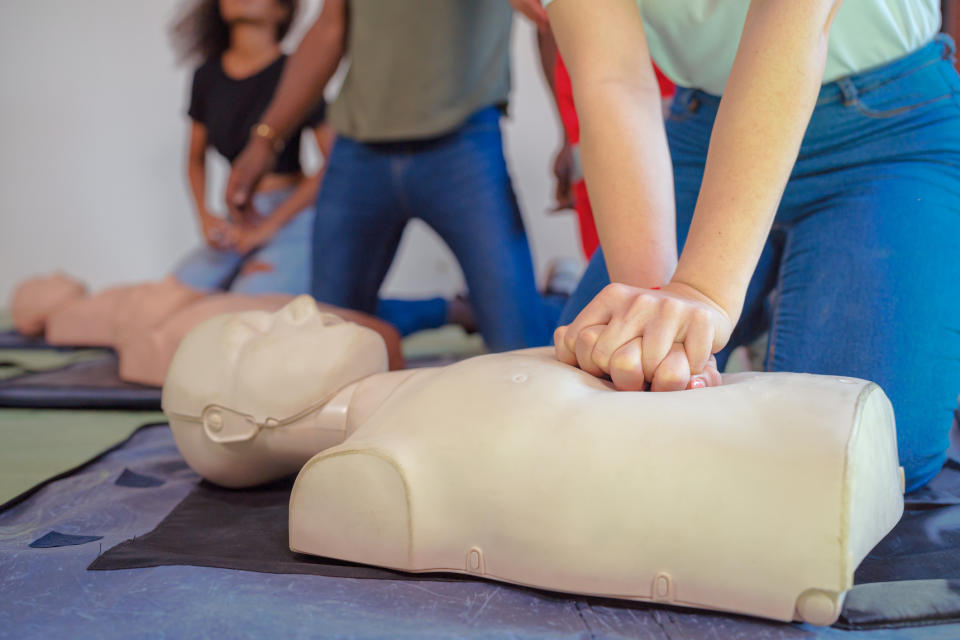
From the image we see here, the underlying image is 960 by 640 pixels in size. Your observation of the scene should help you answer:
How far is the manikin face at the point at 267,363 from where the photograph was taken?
0.95m

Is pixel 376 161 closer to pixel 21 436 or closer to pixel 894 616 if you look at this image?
pixel 21 436

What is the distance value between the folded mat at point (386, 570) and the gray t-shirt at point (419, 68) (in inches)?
41.7

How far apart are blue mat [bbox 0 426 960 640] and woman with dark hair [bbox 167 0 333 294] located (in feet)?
6.26

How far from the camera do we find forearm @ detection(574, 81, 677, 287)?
34.3 inches

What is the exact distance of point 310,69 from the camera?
2035mm

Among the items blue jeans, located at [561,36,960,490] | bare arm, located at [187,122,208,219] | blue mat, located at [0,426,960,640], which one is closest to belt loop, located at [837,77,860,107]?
blue jeans, located at [561,36,960,490]

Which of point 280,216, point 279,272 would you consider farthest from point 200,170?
point 279,272

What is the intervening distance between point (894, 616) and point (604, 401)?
286 millimetres

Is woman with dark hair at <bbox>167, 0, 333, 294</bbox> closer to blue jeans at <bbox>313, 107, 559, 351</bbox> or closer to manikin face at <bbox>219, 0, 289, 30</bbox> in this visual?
manikin face at <bbox>219, 0, 289, 30</bbox>

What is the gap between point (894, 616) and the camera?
0.64m

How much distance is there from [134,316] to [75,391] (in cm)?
39

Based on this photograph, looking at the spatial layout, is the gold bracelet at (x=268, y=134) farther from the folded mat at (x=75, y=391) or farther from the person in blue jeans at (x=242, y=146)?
the folded mat at (x=75, y=391)

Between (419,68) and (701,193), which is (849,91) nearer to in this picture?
(701,193)

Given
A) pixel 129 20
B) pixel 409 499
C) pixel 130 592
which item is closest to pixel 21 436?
pixel 130 592
